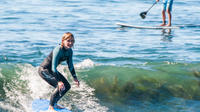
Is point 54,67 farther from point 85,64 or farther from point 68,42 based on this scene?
point 85,64

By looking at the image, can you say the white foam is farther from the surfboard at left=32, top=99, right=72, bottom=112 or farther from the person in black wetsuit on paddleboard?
the person in black wetsuit on paddleboard

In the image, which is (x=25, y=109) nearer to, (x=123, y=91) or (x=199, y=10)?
(x=123, y=91)

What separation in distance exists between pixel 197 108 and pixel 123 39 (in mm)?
7149

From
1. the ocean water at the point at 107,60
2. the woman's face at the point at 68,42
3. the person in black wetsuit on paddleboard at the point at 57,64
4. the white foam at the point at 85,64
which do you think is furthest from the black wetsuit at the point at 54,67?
the white foam at the point at 85,64

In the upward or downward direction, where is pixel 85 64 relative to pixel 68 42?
downward

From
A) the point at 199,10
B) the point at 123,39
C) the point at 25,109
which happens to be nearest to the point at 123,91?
the point at 25,109

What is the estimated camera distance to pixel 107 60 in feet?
42.7

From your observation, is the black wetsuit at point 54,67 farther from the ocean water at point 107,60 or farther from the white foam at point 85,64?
the white foam at point 85,64

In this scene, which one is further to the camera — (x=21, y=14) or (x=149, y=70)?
(x=21, y=14)

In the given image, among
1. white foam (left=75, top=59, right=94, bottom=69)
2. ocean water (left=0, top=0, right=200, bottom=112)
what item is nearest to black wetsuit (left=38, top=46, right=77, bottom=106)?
ocean water (left=0, top=0, right=200, bottom=112)

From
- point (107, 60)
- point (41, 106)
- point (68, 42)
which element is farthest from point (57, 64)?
point (107, 60)

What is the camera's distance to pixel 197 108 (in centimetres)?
928

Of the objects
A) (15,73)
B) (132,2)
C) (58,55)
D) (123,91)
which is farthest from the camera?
(132,2)

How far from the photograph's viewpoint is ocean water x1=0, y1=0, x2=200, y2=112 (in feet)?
32.1
